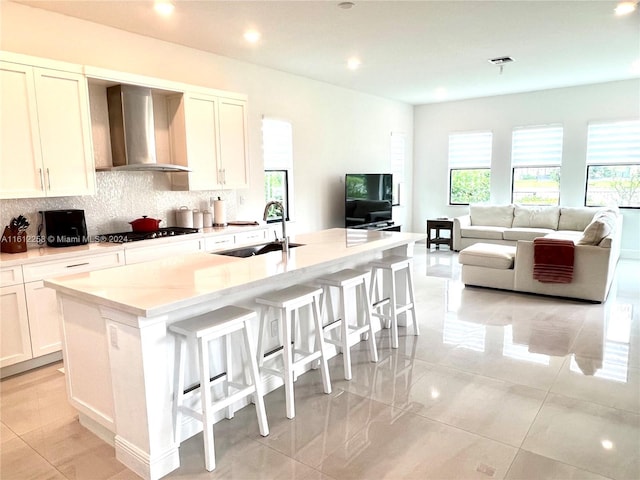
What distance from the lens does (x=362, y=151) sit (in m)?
7.74

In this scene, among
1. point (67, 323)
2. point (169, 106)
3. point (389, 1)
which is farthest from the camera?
point (169, 106)

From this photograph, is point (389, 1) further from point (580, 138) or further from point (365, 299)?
point (580, 138)

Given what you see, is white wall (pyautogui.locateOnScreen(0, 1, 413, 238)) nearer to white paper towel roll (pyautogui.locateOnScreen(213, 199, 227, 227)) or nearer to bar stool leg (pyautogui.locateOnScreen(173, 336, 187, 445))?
white paper towel roll (pyautogui.locateOnScreen(213, 199, 227, 227))

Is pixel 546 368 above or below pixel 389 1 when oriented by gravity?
below

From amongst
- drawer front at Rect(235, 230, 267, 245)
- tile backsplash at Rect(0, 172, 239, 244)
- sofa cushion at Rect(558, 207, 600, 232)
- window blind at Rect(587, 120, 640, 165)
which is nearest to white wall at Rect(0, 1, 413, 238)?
tile backsplash at Rect(0, 172, 239, 244)

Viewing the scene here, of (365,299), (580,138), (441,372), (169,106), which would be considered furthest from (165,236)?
(580,138)

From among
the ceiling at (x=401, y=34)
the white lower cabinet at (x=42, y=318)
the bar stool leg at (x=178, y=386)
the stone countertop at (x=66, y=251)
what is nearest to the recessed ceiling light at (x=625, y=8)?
the ceiling at (x=401, y=34)

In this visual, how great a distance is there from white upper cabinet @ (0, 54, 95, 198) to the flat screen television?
4.11 meters

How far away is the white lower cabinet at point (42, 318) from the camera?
331cm

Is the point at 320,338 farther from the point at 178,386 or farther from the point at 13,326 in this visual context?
the point at 13,326

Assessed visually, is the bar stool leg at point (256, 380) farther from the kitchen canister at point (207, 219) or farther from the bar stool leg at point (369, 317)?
the kitchen canister at point (207, 219)

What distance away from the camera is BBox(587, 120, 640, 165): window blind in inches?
283

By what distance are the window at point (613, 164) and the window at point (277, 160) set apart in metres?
5.29

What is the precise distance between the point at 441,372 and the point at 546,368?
81 cm
